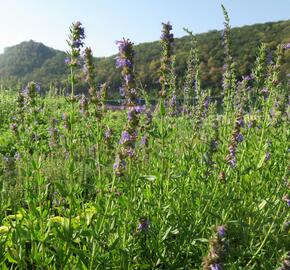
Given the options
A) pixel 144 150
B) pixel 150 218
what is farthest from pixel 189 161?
pixel 150 218

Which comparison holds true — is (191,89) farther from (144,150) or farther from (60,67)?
(60,67)

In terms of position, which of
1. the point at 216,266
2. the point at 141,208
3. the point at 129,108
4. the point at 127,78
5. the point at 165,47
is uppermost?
the point at 165,47

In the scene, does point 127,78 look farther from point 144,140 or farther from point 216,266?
point 216,266

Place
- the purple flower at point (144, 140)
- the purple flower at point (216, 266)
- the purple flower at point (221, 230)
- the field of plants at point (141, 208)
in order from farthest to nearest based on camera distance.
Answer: the purple flower at point (144, 140) → the field of plants at point (141, 208) → the purple flower at point (221, 230) → the purple flower at point (216, 266)

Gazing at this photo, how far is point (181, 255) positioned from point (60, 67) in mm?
41869

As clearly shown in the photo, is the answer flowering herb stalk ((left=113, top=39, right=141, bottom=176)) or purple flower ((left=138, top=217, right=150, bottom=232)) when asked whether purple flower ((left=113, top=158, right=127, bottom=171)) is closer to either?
flowering herb stalk ((left=113, top=39, right=141, bottom=176))

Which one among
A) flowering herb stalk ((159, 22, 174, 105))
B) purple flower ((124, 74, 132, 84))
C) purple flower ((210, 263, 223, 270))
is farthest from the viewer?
flowering herb stalk ((159, 22, 174, 105))

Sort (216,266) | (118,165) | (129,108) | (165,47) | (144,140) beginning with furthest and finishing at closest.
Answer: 1. (144,140)
2. (165,47)
3. (129,108)
4. (118,165)
5. (216,266)

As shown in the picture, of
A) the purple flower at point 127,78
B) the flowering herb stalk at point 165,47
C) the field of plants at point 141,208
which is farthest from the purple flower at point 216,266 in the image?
the flowering herb stalk at point 165,47

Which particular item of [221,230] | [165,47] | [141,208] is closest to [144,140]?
[141,208]

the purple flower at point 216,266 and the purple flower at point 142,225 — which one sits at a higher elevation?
the purple flower at point 216,266

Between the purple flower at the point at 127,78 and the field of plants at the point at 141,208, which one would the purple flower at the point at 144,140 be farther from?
the purple flower at the point at 127,78

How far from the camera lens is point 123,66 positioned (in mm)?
3045

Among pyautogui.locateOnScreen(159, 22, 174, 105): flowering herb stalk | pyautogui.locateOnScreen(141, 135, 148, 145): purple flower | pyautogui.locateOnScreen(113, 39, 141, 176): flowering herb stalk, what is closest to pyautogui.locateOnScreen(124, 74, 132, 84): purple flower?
pyautogui.locateOnScreen(113, 39, 141, 176): flowering herb stalk
